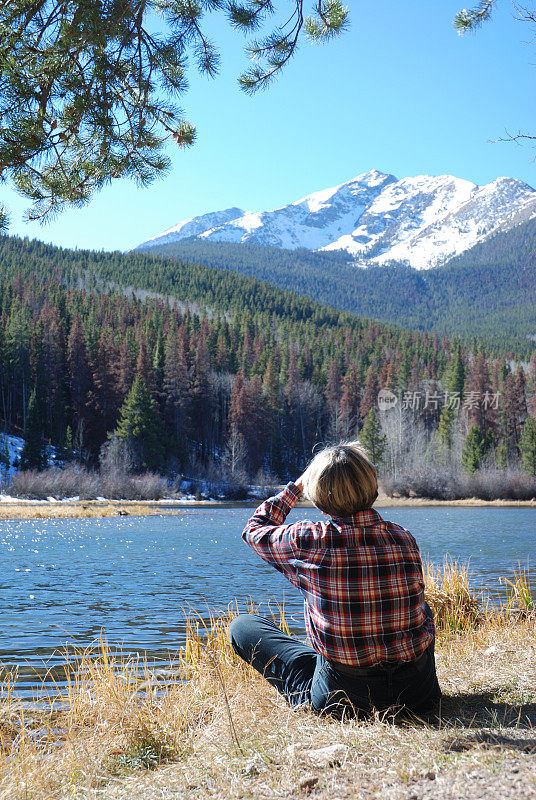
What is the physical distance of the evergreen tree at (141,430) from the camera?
6306cm

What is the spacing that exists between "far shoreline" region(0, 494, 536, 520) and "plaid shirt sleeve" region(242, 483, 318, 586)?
35.2 metres

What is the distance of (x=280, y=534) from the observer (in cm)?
321

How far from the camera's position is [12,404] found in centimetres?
7262

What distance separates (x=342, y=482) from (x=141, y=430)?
6166 centimetres

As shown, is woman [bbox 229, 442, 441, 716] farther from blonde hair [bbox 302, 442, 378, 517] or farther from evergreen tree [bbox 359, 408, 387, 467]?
evergreen tree [bbox 359, 408, 387, 467]

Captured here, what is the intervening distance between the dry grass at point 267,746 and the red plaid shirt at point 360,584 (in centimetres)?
34

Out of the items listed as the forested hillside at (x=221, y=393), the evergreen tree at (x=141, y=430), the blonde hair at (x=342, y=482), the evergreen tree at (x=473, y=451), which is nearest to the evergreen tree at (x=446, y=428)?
the forested hillside at (x=221, y=393)

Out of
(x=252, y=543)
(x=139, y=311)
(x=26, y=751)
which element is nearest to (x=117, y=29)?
(x=252, y=543)

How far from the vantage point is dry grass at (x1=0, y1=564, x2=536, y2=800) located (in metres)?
2.52

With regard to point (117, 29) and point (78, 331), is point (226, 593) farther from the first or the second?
point (78, 331)

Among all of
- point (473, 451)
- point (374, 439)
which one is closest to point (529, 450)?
point (473, 451)

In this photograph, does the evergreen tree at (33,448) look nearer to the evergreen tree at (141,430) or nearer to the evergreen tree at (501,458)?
the evergreen tree at (141,430)

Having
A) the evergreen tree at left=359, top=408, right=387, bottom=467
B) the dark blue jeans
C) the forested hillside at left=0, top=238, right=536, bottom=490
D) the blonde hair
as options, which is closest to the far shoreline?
the forested hillside at left=0, top=238, right=536, bottom=490

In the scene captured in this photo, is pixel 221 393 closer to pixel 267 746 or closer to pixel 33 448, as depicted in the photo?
pixel 33 448
